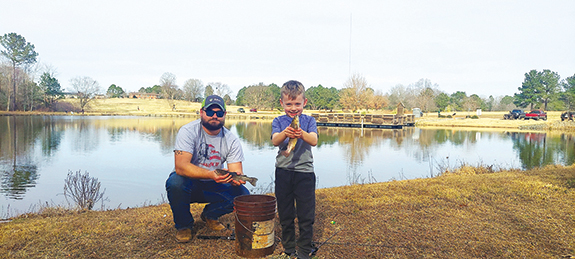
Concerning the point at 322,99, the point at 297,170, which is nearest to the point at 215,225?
the point at 297,170

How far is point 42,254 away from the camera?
11.7ft

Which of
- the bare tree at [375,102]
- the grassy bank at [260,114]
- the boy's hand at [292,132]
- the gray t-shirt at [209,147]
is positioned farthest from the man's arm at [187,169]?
the bare tree at [375,102]

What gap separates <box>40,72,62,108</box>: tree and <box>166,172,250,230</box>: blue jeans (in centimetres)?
8077

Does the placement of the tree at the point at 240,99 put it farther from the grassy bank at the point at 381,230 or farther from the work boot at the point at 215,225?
the work boot at the point at 215,225

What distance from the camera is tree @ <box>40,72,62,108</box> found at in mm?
70125

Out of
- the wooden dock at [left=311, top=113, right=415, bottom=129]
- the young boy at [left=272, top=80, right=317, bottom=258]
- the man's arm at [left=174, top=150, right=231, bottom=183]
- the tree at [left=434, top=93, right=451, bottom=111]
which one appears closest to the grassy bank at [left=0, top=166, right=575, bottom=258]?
the young boy at [left=272, top=80, right=317, bottom=258]

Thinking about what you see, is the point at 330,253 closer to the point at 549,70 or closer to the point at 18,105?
the point at 18,105

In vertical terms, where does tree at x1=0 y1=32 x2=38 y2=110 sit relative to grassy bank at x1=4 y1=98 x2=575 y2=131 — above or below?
above

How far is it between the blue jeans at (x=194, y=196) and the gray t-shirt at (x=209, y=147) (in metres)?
0.25

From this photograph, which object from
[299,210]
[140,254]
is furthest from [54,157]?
[299,210]

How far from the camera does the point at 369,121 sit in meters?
50.1

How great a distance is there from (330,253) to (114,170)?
12295mm

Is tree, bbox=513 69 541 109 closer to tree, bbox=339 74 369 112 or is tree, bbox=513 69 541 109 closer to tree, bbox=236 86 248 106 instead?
tree, bbox=339 74 369 112

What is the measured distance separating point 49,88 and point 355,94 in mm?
61568
